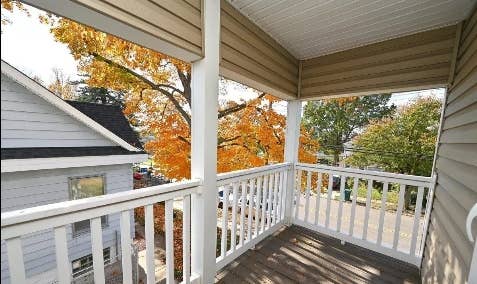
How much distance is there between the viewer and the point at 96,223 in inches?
44.7

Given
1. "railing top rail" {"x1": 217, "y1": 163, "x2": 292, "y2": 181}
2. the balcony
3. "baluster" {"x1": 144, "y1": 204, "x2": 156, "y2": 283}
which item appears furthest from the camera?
"railing top rail" {"x1": 217, "y1": 163, "x2": 292, "y2": 181}

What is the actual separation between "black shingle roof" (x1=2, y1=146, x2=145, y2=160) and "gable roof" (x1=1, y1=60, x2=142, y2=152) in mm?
67

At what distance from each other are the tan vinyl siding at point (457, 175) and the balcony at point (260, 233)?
1.23 ft

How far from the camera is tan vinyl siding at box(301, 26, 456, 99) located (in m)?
1.97

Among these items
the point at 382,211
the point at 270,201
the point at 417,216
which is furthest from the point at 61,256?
the point at 417,216

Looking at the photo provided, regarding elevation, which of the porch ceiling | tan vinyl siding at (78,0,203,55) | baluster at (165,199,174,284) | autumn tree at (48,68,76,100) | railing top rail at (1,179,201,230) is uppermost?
the porch ceiling

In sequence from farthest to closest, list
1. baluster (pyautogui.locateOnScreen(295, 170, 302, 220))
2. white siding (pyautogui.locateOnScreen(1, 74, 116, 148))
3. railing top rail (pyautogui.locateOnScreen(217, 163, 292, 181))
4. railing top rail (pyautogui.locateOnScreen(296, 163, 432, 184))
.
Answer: baluster (pyautogui.locateOnScreen(295, 170, 302, 220))
railing top rail (pyautogui.locateOnScreen(296, 163, 432, 184))
railing top rail (pyautogui.locateOnScreen(217, 163, 292, 181))
white siding (pyautogui.locateOnScreen(1, 74, 116, 148))

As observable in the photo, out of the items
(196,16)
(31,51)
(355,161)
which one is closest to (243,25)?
(196,16)

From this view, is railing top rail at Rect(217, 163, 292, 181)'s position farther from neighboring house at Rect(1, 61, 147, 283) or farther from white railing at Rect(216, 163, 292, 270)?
neighboring house at Rect(1, 61, 147, 283)

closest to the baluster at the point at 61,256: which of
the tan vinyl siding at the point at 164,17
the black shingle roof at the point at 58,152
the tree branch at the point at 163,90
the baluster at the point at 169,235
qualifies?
the black shingle roof at the point at 58,152

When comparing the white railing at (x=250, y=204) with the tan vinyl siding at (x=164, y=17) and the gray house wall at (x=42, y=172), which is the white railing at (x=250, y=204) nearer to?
the gray house wall at (x=42, y=172)

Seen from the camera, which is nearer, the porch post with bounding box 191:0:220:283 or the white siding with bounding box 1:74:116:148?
the white siding with bounding box 1:74:116:148

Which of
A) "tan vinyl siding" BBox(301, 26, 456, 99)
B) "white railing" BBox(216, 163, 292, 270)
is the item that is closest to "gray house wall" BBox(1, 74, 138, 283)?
"white railing" BBox(216, 163, 292, 270)

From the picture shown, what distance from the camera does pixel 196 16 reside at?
145 cm
